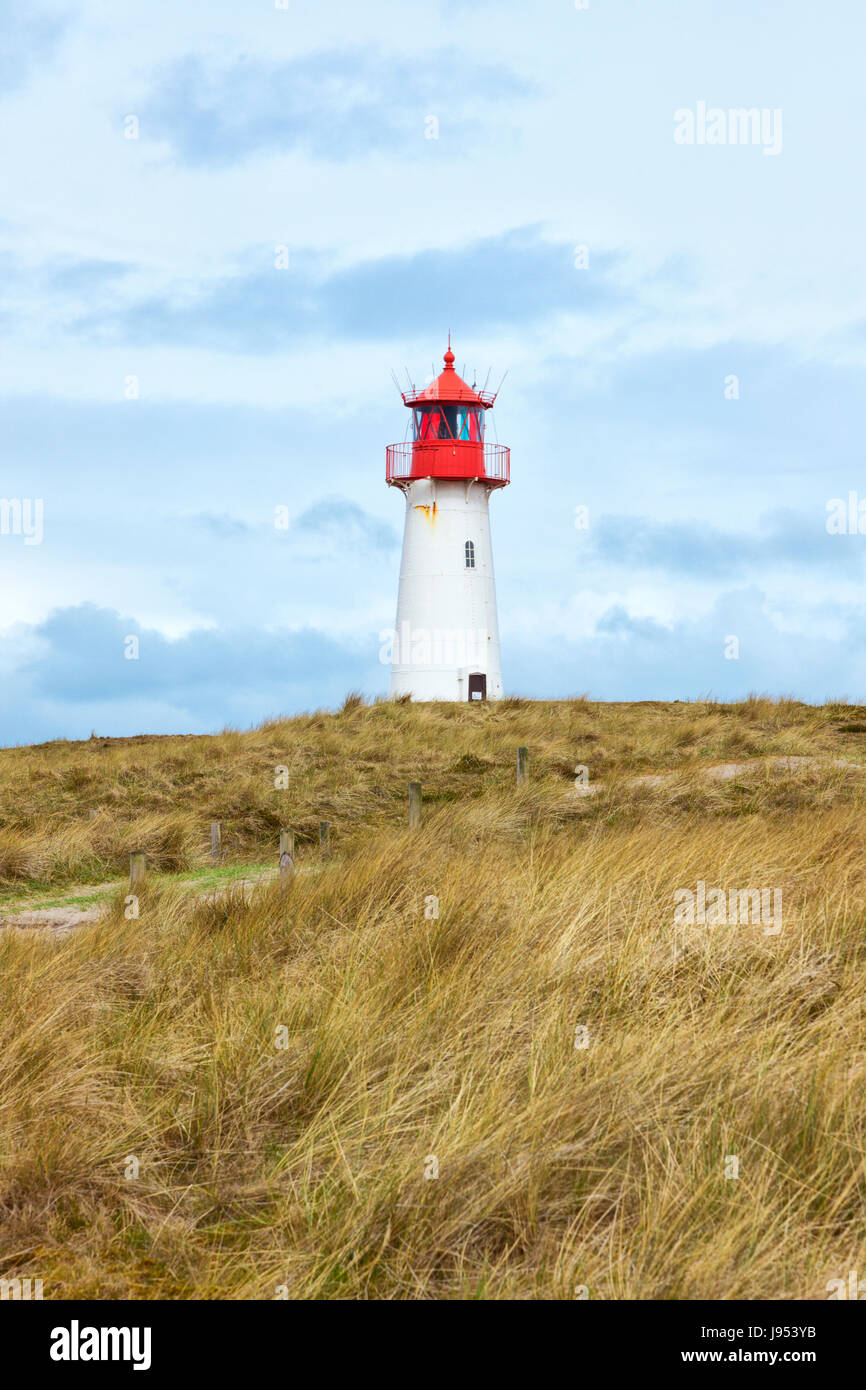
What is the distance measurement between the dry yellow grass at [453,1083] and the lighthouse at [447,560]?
21925mm

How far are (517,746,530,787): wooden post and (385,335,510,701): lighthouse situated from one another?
1328 cm

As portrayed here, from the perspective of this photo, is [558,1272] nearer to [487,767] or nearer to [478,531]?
Result: [487,767]

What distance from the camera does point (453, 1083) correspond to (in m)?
4.39

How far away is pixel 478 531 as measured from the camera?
31.6 metres

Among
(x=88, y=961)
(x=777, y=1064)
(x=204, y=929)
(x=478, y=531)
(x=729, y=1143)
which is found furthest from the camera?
(x=478, y=531)

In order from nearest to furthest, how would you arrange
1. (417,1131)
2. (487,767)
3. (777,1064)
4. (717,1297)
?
(717,1297) → (417,1131) → (777,1064) → (487,767)

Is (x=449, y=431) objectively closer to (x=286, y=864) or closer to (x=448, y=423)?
(x=448, y=423)

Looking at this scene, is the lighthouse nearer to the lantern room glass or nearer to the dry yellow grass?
the lantern room glass

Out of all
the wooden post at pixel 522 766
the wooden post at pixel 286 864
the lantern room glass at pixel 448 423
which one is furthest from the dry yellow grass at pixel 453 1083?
the lantern room glass at pixel 448 423

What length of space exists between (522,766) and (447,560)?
15.8 m

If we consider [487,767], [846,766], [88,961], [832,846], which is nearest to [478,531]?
[487,767]

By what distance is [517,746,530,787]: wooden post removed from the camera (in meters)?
15.6

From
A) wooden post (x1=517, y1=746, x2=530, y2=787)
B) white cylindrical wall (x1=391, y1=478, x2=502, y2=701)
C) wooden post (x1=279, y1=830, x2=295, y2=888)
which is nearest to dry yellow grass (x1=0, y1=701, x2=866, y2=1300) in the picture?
wooden post (x1=279, y1=830, x2=295, y2=888)
